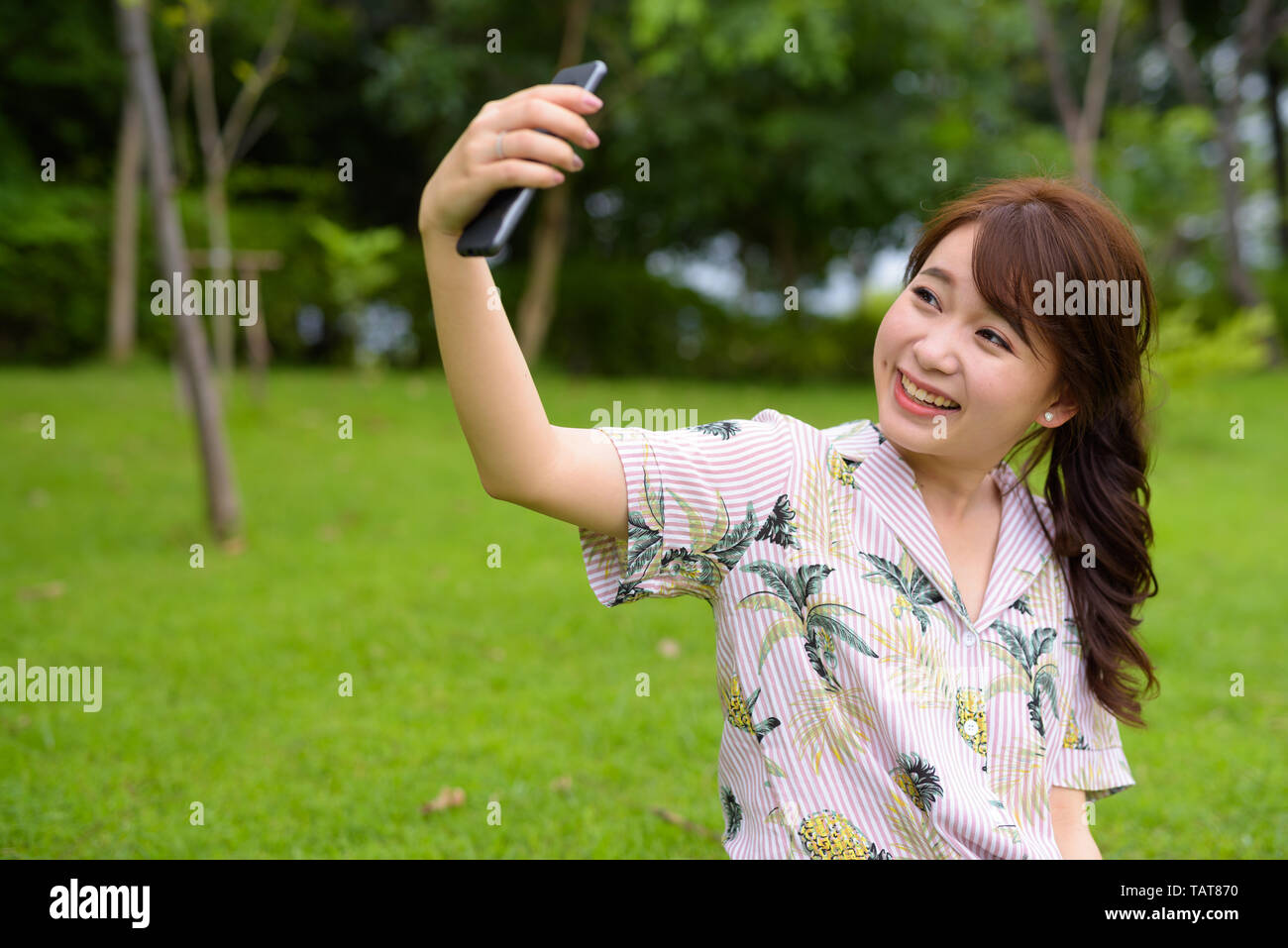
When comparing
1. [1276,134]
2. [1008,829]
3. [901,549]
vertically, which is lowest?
[1008,829]

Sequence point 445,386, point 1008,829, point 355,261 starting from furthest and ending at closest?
point 445,386 → point 355,261 → point 1008,829

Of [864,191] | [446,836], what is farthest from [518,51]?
[446,836]

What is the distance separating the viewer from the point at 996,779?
1.52m

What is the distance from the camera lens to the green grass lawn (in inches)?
114

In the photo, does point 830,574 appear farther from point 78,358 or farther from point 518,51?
point 78,358

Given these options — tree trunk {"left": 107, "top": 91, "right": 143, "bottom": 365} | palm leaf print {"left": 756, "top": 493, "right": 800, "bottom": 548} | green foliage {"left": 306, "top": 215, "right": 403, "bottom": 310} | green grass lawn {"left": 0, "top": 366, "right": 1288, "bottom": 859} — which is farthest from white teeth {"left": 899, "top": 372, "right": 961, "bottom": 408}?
tree trunk {"left": 107, "top": 91, "right": 143, "bottom": 365}

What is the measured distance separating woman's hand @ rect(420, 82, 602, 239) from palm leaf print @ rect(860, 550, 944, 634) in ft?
2.30

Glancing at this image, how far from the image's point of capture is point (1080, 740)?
1.67m

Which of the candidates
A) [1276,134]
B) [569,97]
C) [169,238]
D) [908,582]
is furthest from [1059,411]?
[1276,134]

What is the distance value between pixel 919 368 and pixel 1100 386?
0.31 metres

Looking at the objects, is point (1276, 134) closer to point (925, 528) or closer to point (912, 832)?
point (925, 528)

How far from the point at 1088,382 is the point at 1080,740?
1.86 feet

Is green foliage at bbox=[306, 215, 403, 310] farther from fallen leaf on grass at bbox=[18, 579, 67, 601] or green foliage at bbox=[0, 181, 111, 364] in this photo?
fallen leaf on grass at bbox=[18, 579, 67, 601]

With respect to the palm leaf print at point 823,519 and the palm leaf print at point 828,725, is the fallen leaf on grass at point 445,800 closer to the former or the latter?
the palm leaf print at point 828,725
